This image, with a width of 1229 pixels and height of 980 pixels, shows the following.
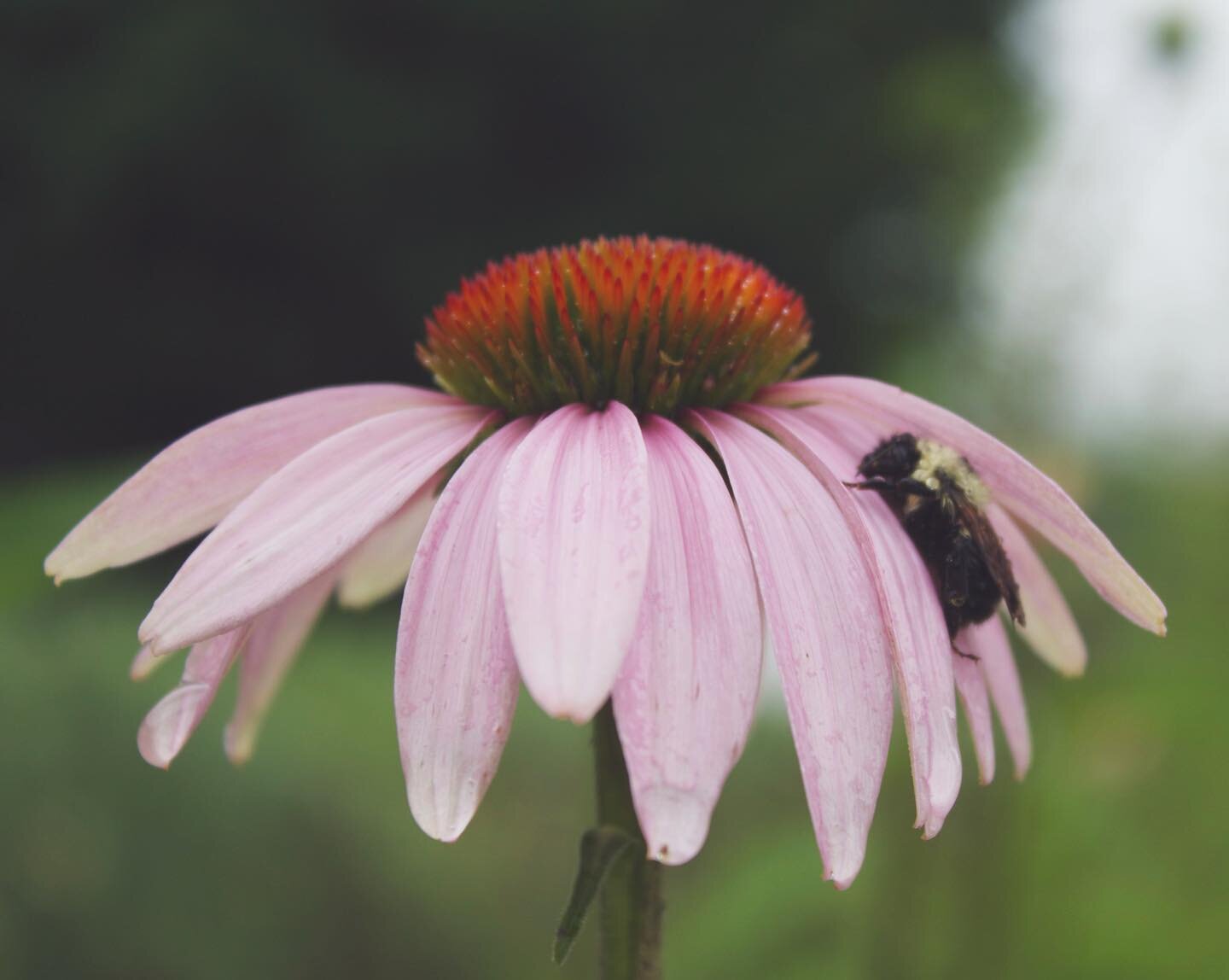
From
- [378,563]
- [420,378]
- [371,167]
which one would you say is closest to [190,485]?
[378,563]

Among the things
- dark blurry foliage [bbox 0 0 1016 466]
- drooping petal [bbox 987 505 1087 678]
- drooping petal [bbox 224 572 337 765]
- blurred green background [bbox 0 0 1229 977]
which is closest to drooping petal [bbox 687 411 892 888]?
drooping petal [bbox 987 505 1087 678]

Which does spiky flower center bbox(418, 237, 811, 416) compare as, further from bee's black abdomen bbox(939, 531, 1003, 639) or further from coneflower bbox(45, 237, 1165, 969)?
bee's black abdomen bbox(939, 531, 1003, 639)

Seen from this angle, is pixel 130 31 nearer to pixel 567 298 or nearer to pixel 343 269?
pixel 343 269

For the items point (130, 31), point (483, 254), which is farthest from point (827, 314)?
point (130, 31)

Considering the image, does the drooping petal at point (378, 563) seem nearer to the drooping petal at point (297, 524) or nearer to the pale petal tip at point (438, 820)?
the drooping petal at point (297, 524)

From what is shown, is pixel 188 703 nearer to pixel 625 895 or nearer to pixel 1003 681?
pixel 625 895

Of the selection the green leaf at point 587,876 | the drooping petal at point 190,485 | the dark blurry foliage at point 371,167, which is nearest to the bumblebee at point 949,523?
the green leaf at point 587,876
